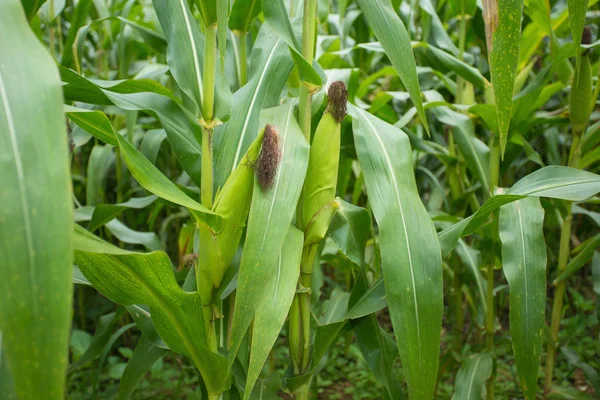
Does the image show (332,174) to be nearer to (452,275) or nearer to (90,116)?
(90,116)

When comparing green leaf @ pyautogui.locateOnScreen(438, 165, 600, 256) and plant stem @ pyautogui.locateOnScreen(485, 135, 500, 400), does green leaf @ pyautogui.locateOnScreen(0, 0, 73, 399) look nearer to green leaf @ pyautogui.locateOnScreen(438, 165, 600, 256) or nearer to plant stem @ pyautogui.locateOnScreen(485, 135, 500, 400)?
green leaf @ pyautogui.locateOnScreen(438, 165, 600, 256)

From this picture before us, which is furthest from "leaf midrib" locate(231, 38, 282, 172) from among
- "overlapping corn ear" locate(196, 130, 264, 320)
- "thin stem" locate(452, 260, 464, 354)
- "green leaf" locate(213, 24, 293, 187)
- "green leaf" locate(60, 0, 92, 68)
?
"thin stem" locate(452, 260, 464, 354)

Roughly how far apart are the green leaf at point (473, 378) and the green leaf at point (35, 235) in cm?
86

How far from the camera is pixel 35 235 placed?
373 mm

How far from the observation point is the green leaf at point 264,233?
64 cm

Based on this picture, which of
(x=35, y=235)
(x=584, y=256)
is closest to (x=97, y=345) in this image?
(x=35, y=235)

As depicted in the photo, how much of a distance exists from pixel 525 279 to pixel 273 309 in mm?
436

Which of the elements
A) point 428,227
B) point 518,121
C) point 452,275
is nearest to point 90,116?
point 428,227

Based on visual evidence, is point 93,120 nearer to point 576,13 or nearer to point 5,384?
point 5,384

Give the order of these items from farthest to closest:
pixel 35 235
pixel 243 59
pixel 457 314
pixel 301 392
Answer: pixel 457 314 < pixel 243 59 < pixel 301 392 < pixel 35 235

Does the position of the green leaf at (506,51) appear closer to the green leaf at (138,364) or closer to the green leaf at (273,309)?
the green leaf at (273,309)

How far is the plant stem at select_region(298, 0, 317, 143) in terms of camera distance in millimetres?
766

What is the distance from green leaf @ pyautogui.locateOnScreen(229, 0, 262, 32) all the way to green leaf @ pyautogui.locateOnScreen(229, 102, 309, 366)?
328mm

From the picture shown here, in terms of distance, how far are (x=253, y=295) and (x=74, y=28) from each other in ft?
2.97
